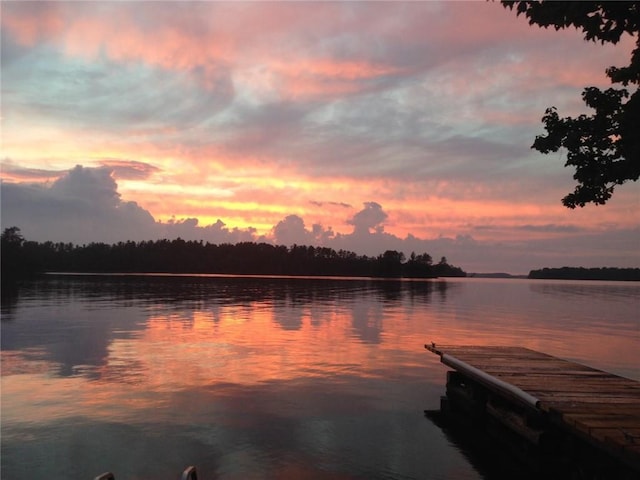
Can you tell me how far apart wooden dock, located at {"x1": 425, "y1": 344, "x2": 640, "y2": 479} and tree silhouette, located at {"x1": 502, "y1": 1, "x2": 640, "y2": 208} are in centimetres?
517

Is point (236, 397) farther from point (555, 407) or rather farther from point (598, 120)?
point (598, 120)

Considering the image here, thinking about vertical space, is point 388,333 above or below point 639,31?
below

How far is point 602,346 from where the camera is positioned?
33.3m

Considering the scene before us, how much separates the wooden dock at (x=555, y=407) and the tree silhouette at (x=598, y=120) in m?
5.17

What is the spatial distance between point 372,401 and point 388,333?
19064 millimetres

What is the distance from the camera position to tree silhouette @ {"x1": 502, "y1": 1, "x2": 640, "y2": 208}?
1282 centimetres

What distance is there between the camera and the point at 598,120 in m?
14.5

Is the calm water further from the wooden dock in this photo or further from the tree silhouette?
the tree silhouette

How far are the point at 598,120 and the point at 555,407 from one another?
26.7 ft

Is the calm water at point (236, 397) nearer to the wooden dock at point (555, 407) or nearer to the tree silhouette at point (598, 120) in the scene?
the wooden dock at point (555, 407)

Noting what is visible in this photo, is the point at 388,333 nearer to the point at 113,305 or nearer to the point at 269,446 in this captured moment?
the point at 269,446

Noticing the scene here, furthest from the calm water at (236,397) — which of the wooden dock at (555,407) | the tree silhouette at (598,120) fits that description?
the tree silhouette at (598,120)

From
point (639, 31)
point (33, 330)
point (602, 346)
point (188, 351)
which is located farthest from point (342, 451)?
point (33, 330)

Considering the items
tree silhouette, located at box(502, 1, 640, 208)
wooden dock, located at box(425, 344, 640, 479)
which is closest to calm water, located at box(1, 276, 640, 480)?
wooden dock, located at box(425, 344, 640, 479)
